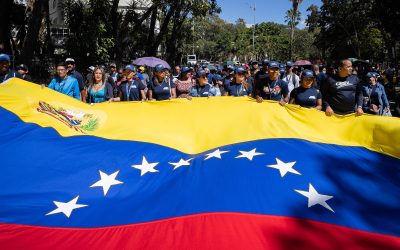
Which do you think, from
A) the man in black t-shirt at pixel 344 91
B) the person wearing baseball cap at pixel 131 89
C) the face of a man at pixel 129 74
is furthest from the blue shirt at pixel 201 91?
the man in black t-shirt at pixel 344 91

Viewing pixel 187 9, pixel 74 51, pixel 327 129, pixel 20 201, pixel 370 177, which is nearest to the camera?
pixel 20 201

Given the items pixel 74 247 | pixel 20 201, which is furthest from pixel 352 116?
pixel 20 201

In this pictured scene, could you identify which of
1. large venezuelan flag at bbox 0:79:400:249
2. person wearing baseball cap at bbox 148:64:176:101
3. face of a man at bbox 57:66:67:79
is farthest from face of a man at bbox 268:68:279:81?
face of a man at bbox 57:66:67:79

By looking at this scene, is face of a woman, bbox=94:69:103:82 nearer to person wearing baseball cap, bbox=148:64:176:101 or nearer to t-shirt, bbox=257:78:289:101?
person wearing baseball cap, bbox=148:64:176:101

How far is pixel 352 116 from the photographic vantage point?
207 inches

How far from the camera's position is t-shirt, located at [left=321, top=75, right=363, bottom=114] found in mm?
6059

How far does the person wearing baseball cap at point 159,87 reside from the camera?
24.0ft

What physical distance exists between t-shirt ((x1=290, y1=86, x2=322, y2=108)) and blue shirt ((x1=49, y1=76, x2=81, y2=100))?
4.38 metres

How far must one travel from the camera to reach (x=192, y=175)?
426 centimetres

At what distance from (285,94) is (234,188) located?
3.42 metres

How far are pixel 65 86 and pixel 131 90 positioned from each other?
1354 millimetres

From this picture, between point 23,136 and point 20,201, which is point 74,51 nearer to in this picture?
point 23,136

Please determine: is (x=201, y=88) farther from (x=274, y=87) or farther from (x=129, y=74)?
(x=129, y=74)

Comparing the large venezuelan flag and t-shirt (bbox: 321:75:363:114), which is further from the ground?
t-shirt (bbox: 321:75:363:114)
